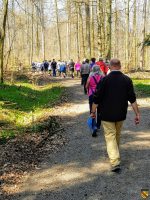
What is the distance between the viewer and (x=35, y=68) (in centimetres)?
4422

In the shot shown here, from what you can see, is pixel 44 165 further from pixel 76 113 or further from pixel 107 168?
pixel 76 113

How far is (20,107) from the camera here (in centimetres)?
1678

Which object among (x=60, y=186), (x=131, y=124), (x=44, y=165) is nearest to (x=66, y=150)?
(x=44, y=165)

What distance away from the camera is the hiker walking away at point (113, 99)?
7746 mm

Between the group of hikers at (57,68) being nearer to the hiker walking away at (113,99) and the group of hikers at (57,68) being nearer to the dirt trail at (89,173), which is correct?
the dirt trail at (89,173)

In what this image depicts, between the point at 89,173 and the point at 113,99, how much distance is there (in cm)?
161

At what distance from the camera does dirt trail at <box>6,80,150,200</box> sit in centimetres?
696

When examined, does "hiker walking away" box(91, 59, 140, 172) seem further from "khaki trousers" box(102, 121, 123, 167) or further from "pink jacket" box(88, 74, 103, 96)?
"pink jacket" box(88, 74, 103, 96)

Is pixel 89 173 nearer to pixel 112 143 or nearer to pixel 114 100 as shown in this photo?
pixel 112 143

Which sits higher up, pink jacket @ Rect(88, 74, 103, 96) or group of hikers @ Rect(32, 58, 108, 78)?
group of hikers @ Rect(32, 58, 108, 78)

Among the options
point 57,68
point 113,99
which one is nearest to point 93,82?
point 113,99

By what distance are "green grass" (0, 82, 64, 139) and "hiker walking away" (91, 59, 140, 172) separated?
4.60 m

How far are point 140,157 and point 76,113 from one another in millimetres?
6956

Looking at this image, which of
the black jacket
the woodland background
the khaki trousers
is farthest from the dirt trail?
the woodland background
